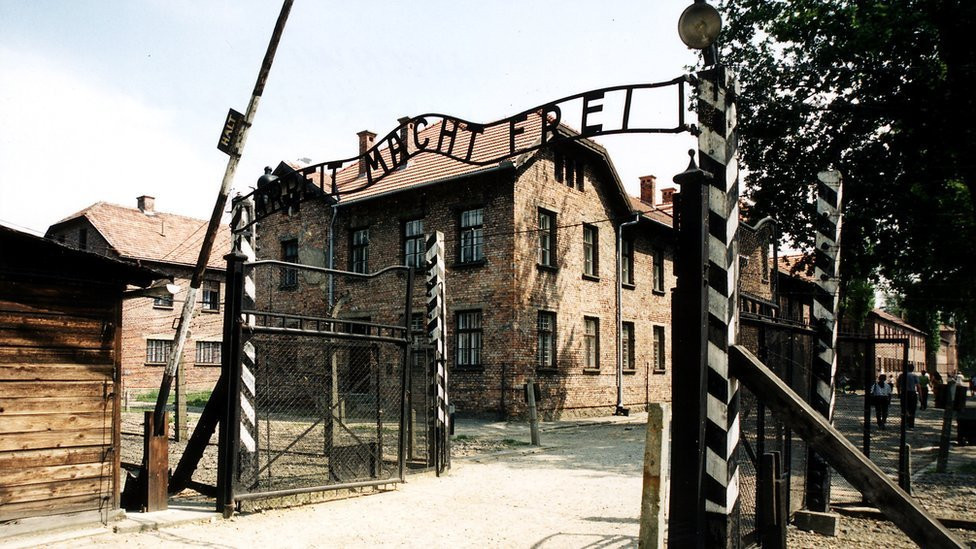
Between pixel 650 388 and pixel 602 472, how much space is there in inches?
690

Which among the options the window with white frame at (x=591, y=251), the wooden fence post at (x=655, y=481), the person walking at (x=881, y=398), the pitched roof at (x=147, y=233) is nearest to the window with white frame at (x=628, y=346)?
the window with white frame at (x=591, y=251)

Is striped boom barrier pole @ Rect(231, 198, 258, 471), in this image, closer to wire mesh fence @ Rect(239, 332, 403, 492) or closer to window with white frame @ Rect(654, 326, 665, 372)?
wire mesh fence @ Rect(239, 332, 403, 492)

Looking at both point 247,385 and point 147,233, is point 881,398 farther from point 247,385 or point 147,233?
point 147,233

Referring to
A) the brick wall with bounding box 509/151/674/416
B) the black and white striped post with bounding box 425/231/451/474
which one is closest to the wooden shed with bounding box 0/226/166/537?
the black and white striped post with bounding box 425/231/451/474

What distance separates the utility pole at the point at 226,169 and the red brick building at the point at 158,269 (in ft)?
93.5

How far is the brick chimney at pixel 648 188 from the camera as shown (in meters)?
37.5

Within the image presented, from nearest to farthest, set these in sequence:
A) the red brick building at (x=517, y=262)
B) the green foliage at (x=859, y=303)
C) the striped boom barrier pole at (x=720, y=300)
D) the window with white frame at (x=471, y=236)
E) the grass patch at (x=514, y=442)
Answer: the striped boom barrier pole at (x=720, y=300) → the grass patch at (x=514, y=442) → the red brick building at (x=517, y=262) → the window with white frame at (x=471, y=236) → the green foliage at (x=859, y=303)

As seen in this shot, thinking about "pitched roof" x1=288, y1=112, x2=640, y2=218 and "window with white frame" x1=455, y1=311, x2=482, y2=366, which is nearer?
"pitched roof" x1=288, y1=112, x2=640, y2=218

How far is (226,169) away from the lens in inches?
392

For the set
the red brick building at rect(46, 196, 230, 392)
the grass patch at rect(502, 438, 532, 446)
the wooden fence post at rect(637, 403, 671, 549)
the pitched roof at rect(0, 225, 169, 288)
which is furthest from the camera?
the red brick building at rect(46, 196, 230, 392)

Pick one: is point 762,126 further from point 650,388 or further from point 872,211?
point 650,388

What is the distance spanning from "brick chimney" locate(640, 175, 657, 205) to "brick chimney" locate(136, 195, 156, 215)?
26.7 meters

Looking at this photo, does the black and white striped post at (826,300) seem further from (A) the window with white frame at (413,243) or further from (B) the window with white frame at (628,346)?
(B) the window with white frame at (628,346)

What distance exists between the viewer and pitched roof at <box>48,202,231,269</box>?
39250 mm
